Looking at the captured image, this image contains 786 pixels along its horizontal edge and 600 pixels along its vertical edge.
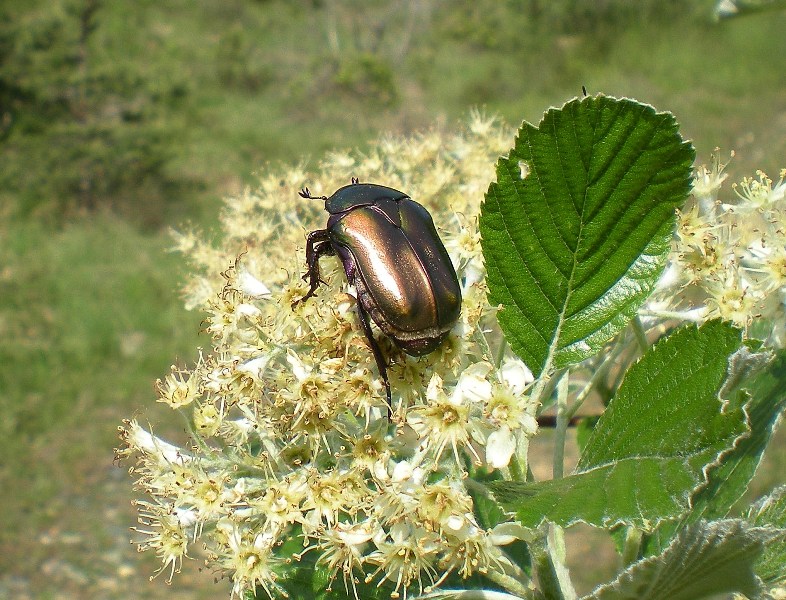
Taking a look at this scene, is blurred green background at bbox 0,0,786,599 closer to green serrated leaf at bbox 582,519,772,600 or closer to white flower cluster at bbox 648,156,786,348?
white flower cluster at bbox 648,156,786,348

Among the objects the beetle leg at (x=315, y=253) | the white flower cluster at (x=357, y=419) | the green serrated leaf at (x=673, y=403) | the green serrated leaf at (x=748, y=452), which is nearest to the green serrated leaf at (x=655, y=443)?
the green serrated leaf at (x=673, y=403)

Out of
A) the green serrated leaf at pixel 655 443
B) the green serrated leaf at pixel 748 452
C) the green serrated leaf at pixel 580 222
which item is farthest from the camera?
the green serrated leaf at pixel 748 452

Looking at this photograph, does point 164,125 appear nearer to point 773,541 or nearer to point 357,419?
point 357,419

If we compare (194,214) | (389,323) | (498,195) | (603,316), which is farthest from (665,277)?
(194,214)

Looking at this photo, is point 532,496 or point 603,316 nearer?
point 532,496

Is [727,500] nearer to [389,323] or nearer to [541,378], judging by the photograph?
[541,378]

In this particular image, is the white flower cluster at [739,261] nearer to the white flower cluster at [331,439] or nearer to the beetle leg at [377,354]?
the white flower cluster at [331,439]
